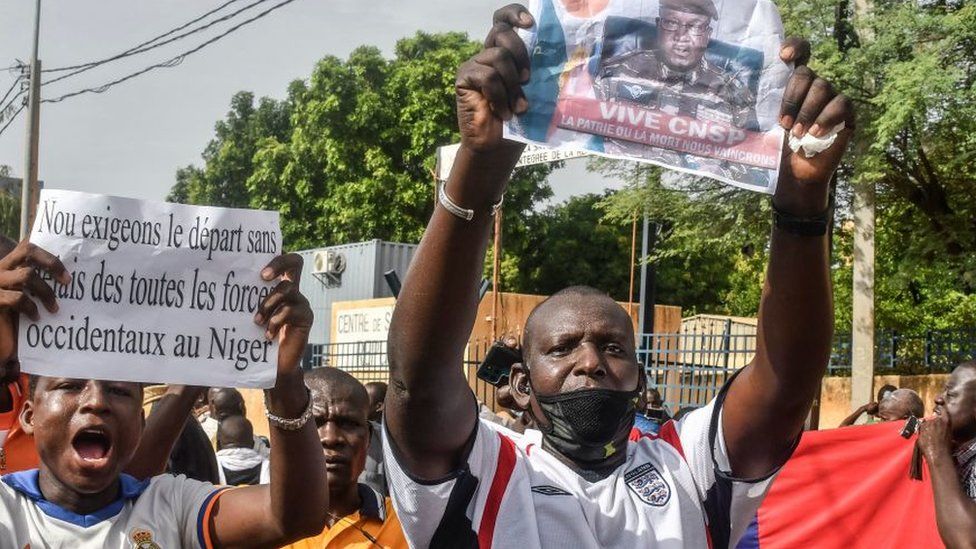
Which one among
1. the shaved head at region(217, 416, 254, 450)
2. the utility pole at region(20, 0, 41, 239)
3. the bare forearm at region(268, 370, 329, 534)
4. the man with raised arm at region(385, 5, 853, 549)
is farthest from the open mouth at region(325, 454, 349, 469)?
the utility pole at region(20, 0, 41, 239)

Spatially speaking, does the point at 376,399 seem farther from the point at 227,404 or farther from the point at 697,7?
the point at 697,7

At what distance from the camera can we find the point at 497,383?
3.63 meters

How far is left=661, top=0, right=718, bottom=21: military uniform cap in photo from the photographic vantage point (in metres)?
2.61

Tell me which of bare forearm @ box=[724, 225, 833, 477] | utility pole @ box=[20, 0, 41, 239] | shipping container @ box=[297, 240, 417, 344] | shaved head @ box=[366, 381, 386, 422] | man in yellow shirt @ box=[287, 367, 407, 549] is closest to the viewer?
bare forearm @ box=[724, 225, 833, 477]

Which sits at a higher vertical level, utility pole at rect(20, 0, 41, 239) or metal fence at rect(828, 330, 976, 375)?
utility pole at rect(20, 0, 41, 239)

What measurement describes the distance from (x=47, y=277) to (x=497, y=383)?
4.26ft

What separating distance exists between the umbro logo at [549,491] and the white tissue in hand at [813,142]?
0.89 metres

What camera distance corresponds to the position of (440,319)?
8.14ft

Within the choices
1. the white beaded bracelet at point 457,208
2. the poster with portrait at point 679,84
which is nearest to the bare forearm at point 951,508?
the poster with portrait at point 679,84

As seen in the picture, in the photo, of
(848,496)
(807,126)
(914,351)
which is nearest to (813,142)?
(807,126)

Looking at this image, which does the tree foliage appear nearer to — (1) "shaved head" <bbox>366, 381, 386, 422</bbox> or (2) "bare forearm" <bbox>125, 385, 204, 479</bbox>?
(1) "shaved head" <bbox>366, 381, 386, 422</bbox>

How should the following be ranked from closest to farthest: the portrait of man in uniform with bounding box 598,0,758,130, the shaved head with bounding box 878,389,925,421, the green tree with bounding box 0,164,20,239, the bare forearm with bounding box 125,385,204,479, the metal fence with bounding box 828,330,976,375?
the portrait of man in uniform with bounding box 598,0,758,130 → the bare forearm with bounding box 125,385,204,479 → the shaved head with bounding box 878,389,925,421 → the metal fence with bounding box 828,330,976,375 → the green tree with bounding box 0,164,20,239

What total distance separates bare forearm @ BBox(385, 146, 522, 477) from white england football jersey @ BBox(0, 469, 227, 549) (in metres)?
0.88

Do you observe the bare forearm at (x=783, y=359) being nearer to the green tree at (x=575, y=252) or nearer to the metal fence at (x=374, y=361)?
the metal fence at (x=374, y=361)
